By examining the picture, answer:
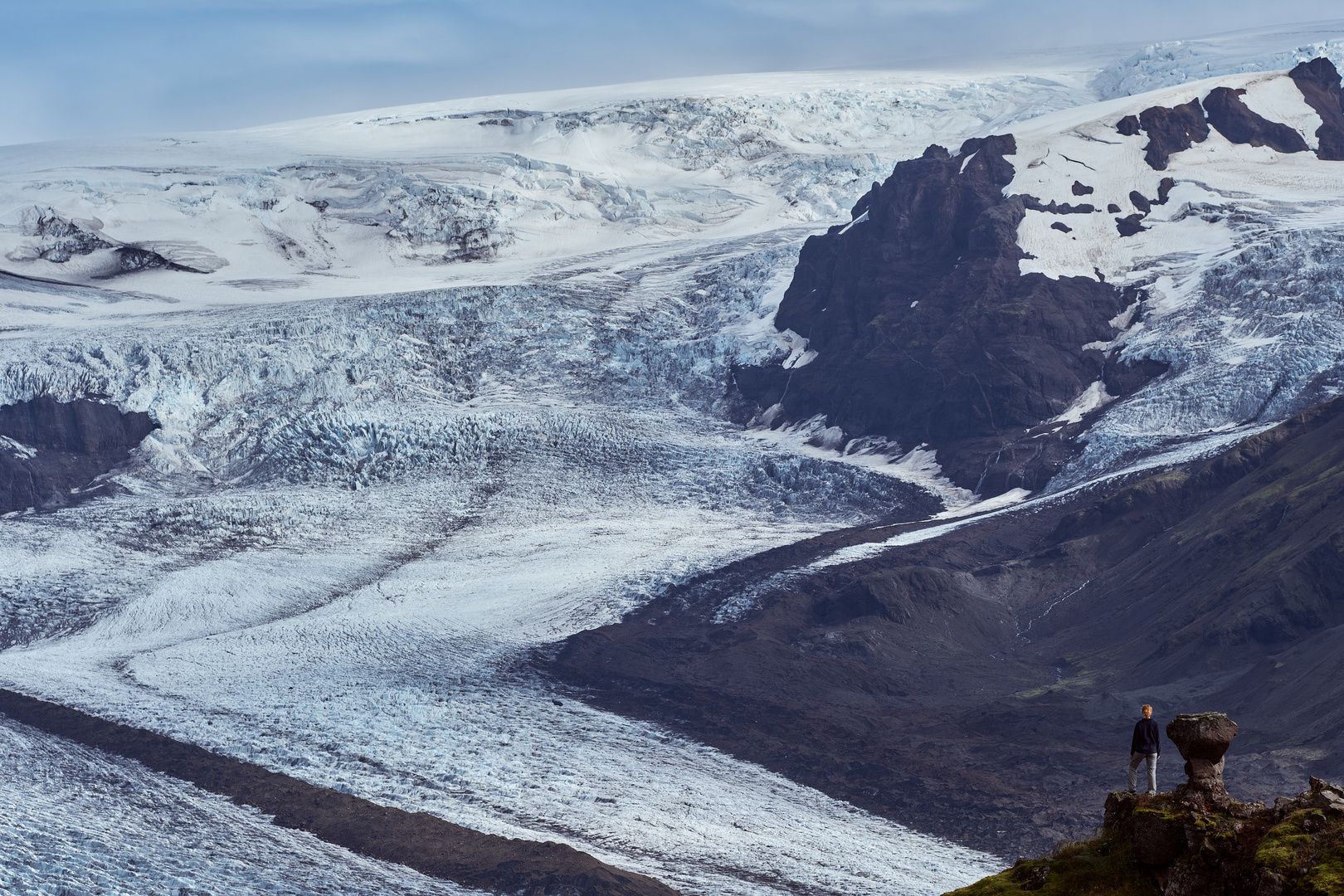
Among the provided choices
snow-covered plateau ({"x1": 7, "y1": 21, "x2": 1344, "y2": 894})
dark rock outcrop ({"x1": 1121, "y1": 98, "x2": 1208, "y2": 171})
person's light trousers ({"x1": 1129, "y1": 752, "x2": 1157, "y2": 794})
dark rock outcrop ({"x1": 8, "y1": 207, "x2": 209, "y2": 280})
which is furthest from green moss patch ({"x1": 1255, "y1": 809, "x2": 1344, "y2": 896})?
dark rock outcrop ({"x1": 8, "y1": 207, "x2": 209, "y2": 280})

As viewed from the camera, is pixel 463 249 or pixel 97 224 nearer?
pixel 97 224

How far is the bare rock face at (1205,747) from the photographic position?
1585 cm

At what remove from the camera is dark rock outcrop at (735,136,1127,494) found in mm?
87625

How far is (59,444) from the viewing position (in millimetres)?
88188

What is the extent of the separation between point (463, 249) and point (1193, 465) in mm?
80949

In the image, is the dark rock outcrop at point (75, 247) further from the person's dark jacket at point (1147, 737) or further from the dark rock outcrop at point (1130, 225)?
the person's dark jacket at point (1147, 737)

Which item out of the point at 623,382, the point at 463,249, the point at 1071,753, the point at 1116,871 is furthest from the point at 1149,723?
the point at 463,249

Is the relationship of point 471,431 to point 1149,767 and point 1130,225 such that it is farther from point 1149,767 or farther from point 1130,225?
point 1149,767

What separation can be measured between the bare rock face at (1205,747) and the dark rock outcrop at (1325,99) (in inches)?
4272

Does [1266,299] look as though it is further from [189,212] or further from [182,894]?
[189,212]

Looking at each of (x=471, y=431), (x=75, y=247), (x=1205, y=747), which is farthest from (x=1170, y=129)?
(x=1205, y=747)

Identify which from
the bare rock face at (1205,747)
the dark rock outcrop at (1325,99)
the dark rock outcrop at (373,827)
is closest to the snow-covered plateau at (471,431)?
the dark rock outcrop at (373,827)

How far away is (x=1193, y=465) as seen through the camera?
67.2 m

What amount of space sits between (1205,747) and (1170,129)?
10400cm
